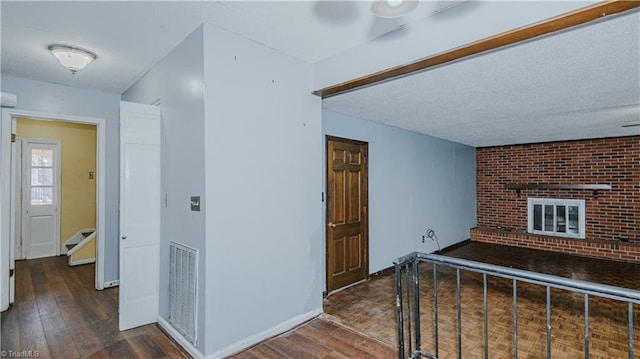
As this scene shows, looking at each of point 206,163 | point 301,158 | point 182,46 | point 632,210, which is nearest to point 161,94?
point 182,46

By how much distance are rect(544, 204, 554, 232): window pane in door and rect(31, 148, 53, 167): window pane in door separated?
9.79 m

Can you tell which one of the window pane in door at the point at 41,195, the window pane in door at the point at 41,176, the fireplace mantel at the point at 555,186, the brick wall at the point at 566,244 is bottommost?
the brick wall at the point at 566,244

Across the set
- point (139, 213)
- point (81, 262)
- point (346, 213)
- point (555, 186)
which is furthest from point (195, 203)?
point (555, 186)

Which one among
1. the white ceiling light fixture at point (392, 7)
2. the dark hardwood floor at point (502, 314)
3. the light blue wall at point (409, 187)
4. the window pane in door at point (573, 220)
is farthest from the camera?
the window pane in door at point (573, 220)

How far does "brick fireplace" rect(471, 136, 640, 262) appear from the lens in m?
5.55

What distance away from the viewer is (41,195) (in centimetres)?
561

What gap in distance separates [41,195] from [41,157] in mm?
693

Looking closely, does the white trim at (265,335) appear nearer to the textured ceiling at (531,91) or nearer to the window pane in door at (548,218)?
the textured ceiling at (531,91)

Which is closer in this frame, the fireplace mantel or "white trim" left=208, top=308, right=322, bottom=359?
"white trim" left=208, top=308, right=322, bottom=359

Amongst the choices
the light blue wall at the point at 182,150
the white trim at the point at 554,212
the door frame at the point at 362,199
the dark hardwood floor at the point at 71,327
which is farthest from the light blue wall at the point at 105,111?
the white trim at the point at 554,212

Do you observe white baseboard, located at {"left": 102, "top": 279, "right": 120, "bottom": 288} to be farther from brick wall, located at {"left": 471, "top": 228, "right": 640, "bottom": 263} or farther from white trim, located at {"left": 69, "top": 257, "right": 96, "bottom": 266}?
brick wall, located at {"left": 471, "top": 228, "right": 640, "bottom": 263}

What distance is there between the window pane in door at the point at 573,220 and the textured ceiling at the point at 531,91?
1.71 metres

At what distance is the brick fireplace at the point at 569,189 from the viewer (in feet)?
18.2

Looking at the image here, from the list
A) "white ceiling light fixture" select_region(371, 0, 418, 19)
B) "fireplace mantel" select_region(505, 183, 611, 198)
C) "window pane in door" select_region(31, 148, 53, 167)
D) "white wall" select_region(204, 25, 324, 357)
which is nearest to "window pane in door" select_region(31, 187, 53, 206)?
"window pane in door" select_region(31, 148, 53, 167)
